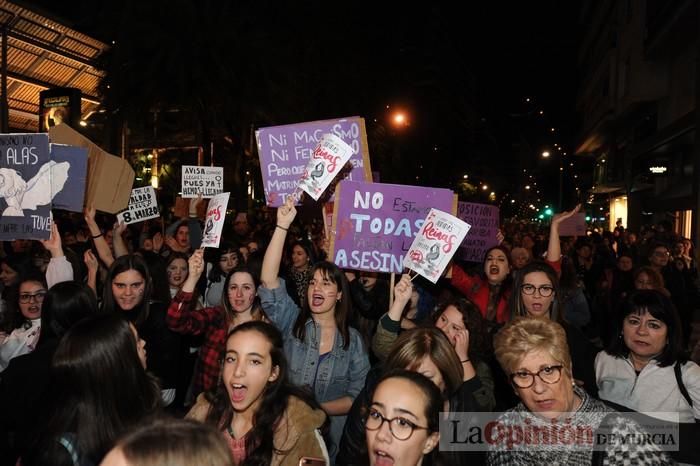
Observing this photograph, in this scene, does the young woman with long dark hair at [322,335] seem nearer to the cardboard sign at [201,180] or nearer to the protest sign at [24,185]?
the protest sign at [24,185]

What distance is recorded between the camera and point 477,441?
10.3 ft

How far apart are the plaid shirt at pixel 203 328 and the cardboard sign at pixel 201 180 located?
4223 mm

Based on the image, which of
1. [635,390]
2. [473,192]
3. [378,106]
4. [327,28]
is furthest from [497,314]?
[473,192]

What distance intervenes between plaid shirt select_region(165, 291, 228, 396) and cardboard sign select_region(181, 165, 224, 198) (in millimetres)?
4223

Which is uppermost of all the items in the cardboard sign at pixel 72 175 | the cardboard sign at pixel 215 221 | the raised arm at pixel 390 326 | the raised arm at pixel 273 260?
the cardboard sign at pixel 72 175

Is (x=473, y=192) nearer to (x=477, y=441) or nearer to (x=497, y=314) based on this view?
(x=497, y=314)

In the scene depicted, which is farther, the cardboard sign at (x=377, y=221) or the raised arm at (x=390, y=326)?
the cardboard sign at (x=377, y=221)

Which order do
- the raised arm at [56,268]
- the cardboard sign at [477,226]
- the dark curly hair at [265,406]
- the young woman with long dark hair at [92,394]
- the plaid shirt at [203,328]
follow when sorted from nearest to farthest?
the young woman with long dark hair at [92,394] < the dark curly hair at [265,406] < the plaid shirt at [203,328] < the raised arm at [56,268] < the cardboard sign at [477,226]

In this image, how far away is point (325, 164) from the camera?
5066 mm

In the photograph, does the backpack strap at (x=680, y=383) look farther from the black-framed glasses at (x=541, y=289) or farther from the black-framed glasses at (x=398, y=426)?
the black-framed glasses at (x=398, y=426)

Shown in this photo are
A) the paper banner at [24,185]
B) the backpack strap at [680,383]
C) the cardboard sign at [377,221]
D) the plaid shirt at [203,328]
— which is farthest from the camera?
the paper banner at [24,185]

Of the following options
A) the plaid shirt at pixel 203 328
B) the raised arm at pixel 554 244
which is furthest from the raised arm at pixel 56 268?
the raised arm at pixel 554 244

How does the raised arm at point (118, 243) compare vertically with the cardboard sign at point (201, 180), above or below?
below

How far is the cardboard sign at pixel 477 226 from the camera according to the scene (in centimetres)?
886
